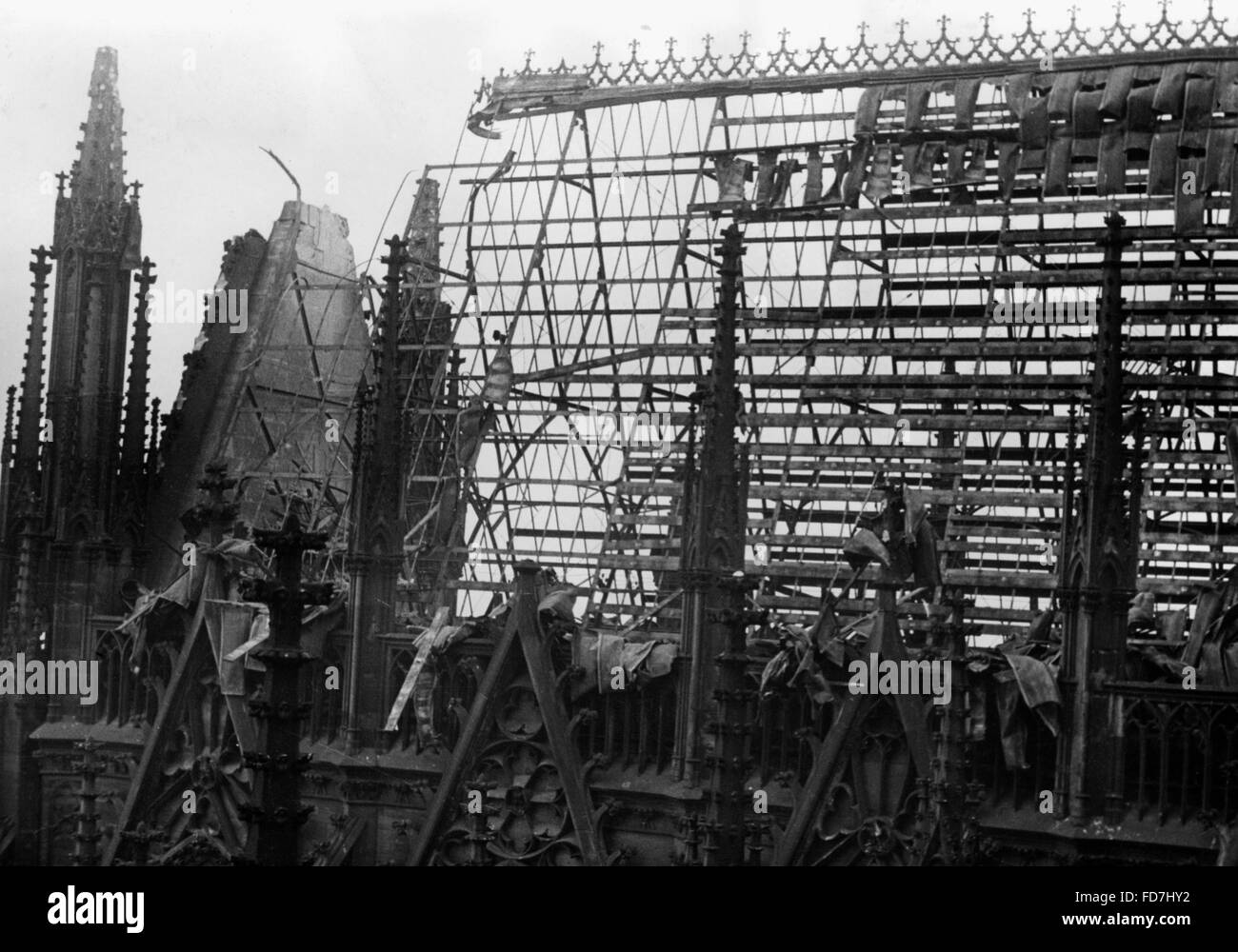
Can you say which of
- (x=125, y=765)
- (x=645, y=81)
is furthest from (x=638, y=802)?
(x=645, y=81)

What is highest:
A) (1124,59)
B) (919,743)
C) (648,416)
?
(1124,59)

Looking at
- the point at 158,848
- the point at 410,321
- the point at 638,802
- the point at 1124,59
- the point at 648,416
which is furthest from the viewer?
the point at 410,321

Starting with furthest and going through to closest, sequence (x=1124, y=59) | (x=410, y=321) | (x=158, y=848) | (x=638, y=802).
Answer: (x=410, y=321) < (x=1124, y=59) < (x=158, y=848) < (x=638, y=802)

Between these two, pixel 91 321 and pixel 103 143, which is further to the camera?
pixel 103 143

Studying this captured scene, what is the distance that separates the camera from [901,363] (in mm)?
35906

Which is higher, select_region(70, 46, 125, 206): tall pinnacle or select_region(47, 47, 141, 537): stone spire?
select_region(70, 46, 125, 206): tall pinnacle

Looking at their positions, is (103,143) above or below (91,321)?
above

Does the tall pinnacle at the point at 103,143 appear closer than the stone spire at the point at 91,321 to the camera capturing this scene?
No

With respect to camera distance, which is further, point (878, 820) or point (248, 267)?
point (248, 267)

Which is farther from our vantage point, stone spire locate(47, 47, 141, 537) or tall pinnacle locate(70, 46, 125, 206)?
tall pinnacle locate(70, 46, 125, 206)

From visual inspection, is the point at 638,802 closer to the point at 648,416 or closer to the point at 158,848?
the point at 158,848

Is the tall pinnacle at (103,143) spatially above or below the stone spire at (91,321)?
above
